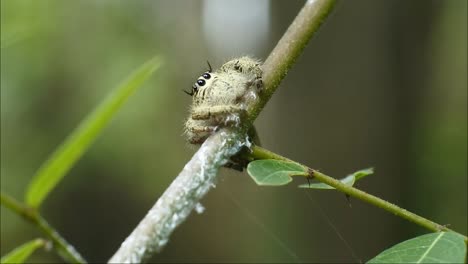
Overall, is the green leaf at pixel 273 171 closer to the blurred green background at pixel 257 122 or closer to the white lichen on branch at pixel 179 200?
the white lichen on branch at pixel 179 200

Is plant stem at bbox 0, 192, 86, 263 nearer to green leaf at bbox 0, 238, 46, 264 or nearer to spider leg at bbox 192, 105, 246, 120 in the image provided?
green leaf at bbox 0, 238, 46, 264

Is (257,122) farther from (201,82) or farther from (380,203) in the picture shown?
(380,203)

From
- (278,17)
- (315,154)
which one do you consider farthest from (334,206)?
(278,17)

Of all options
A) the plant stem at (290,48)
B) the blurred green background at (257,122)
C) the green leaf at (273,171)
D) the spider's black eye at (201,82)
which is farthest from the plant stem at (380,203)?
the blurred green background at (257,122)

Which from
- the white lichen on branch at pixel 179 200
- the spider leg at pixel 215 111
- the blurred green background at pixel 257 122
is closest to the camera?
the white lichen on branch at pixel 179 200

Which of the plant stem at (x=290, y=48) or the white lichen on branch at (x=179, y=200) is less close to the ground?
the plant stem at (x=290, y=48)

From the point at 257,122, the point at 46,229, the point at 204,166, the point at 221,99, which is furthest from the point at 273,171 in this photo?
the point at 257,122
